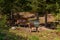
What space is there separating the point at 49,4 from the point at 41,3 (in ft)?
2.62

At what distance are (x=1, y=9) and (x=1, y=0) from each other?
138 centimetres

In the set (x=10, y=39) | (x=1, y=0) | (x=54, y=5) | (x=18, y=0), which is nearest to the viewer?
(x=10, y=39)

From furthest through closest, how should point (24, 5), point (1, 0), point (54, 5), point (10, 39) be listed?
point (24, 5) → point (54, 5) → point (1, 0) → point (10, 39)

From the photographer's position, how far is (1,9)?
65.7 feet

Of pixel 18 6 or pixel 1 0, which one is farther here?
pixel 18 6

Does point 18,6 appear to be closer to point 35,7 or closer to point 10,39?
point 35,7

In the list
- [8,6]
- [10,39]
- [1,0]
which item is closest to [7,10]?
[8,6]

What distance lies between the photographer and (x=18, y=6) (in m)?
22.1

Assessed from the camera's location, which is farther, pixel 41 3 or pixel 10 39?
pixel 41 3

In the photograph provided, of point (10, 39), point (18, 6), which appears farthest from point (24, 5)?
point (10, 39)

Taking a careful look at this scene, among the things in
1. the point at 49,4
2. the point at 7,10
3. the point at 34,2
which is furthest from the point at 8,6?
the point at 49,4

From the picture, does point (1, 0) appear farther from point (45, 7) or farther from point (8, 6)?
point (45, 7)

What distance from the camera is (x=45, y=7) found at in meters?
21.0

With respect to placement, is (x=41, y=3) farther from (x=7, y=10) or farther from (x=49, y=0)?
(x=7, y=10)
